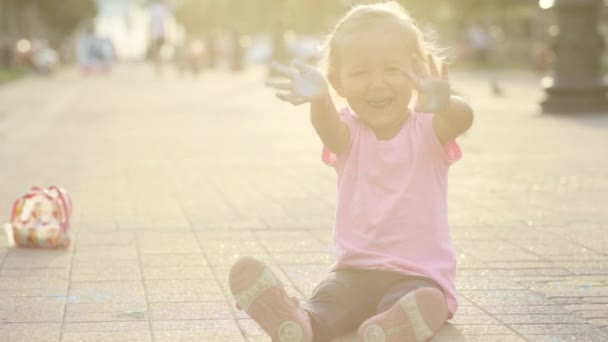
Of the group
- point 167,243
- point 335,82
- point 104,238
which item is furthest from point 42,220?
point 335,82

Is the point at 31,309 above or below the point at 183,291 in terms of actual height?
above

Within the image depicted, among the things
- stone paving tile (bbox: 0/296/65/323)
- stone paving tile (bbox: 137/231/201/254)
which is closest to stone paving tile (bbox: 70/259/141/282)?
stone paving tile (bbox: 137/231/201/254)

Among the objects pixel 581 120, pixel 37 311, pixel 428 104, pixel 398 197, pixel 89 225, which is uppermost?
pixel 428 104

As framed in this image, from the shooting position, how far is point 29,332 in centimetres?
427

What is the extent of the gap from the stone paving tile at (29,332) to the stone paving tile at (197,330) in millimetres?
336

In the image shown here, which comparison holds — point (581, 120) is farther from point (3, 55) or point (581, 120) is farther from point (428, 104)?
point (3, 55)

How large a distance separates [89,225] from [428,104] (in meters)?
3.35

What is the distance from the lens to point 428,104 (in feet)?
13.1

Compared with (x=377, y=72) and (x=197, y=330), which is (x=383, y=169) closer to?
(x=377, y=72)

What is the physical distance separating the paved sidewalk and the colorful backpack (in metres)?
0.08

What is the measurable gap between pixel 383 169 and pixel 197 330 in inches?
32.8

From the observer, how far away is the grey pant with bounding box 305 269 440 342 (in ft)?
13.5

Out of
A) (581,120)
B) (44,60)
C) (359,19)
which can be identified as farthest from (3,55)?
(359,19)

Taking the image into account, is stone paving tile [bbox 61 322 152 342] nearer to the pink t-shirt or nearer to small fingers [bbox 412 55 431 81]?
the pink t-shirt
